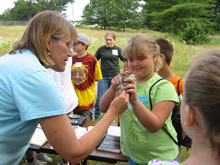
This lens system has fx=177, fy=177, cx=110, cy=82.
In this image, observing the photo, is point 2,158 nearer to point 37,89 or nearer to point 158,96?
point 37,89

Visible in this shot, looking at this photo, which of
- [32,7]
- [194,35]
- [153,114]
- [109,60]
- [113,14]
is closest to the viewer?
[153,114]

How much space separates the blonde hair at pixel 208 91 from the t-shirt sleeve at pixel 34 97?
712 mm

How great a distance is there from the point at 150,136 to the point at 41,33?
1125mm

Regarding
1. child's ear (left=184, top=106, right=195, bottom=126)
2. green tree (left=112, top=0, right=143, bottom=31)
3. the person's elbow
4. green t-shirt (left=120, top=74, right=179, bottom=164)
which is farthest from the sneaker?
green tree (left=112, top=0, right=143, bottom=31)

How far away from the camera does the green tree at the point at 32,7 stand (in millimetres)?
47906

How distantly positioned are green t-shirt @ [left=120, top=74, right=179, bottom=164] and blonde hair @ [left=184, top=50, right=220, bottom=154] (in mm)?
624

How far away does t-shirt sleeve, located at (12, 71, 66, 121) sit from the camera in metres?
0.95

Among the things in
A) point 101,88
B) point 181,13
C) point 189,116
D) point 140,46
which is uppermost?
point 181,13

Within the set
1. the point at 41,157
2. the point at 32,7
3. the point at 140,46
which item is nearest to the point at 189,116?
the point at 140,46

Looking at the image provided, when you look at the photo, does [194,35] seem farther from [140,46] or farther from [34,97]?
[34,97]

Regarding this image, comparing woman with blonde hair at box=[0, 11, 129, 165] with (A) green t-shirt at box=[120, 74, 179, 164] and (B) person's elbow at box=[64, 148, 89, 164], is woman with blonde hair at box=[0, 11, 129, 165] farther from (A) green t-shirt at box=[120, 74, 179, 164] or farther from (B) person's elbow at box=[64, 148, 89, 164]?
(A) green t-shirt at box=[120, 74, 179, 164]

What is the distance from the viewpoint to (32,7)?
1906 inches

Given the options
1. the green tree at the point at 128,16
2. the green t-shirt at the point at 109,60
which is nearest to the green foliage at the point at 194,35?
the green t-shirt at the point at 109,60

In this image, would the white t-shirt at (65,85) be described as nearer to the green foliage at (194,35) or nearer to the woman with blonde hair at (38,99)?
the woman with blonde hair at (38,99)
